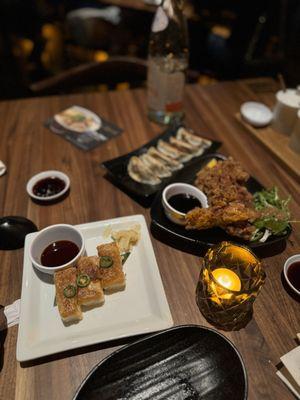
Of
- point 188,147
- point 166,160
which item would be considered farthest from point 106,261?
point 188,147

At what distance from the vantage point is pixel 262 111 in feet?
7.25

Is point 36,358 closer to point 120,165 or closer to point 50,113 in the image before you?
point 120,165

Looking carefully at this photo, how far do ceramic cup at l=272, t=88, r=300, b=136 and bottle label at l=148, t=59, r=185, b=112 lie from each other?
668 millimetres

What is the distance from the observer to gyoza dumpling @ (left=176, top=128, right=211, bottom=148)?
75.7 inches

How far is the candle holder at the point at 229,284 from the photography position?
1065 mm

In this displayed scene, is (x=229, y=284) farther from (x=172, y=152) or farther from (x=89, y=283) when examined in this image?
(x=172, y=152)

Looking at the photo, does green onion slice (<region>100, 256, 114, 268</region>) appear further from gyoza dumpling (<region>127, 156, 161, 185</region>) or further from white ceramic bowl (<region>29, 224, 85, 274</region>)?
gyoza dumpling (<region>127, 156, 161, 185</region>)

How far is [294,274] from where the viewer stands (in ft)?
4.21

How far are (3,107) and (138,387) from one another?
207cm

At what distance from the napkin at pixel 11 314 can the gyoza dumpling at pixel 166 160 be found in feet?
3.50

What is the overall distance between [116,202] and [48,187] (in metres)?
0.38

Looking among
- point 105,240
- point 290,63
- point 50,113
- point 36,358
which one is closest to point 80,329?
point 36,358

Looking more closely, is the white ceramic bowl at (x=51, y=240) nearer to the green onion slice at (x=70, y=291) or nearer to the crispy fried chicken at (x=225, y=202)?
the green onion slice at (x=70, y=291)

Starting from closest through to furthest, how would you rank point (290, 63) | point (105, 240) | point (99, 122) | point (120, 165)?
1. point (105, 240)
2. point (120, 165)
3. point (99, 122)
4. point (290, 63)
